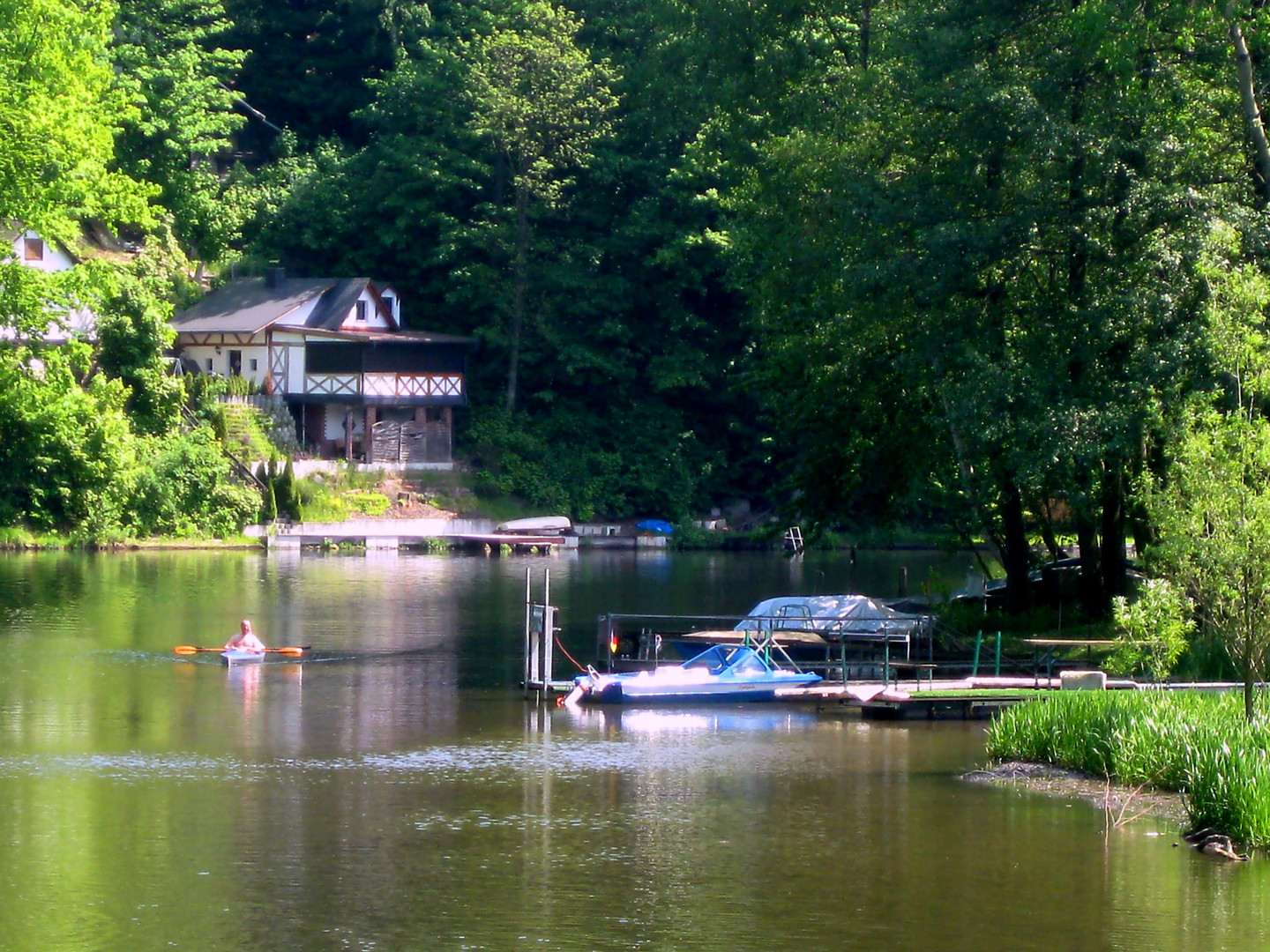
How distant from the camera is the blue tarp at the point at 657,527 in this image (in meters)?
73.8

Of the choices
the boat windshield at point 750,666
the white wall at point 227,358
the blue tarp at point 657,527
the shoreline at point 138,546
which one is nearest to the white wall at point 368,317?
the white wall at point 227,358

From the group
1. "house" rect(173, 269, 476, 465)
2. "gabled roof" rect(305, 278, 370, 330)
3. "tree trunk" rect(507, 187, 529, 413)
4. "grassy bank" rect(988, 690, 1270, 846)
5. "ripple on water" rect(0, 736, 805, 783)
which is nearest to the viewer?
"grassy bank" rect(988, 690, 1270, 846)

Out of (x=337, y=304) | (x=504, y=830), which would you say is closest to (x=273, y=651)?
(x=504, y=830)

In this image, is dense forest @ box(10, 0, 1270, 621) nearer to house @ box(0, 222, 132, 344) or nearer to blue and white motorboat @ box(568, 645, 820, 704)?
house @ box(0, 222, 132, 344)

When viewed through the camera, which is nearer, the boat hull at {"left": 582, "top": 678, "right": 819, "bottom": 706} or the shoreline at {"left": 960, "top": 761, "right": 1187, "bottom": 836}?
the shoreline at {"left": 960, "top": 761, "right": 1187, "bottom": 836}

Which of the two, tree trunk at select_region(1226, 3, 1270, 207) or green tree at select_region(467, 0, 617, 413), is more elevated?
green tree at select_region(467, 0, 617, 413)

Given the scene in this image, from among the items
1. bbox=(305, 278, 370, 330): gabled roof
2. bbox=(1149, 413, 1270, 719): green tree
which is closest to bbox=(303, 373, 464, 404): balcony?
bbox=(305, 278, 370, 330): gabled roof

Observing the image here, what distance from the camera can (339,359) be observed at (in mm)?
70375

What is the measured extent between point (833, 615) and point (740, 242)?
12843 millimetres

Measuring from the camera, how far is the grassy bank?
1797cm

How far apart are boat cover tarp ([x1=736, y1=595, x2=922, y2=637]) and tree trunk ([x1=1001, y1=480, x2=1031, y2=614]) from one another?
2597 millimetres

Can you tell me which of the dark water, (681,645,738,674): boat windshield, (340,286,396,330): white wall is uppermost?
(340,286,396,330): white wall

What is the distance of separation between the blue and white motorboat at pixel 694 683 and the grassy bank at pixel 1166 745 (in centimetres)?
625

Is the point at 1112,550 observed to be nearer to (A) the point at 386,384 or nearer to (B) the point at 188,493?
(B) the point at 188,493
